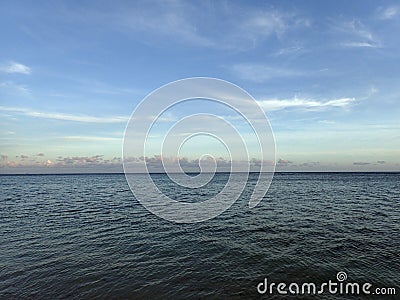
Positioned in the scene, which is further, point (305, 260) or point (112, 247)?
point (112, 247)

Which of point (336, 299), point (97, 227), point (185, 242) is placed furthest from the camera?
point (97, 227)

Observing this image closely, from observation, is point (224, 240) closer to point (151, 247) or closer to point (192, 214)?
point (151, 247)

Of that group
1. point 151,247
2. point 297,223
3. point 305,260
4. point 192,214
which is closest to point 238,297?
point 305,260

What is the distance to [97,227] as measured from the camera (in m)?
28.1

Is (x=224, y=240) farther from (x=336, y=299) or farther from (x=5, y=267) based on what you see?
(x=5, y=267)

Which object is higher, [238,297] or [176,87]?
[176,87]

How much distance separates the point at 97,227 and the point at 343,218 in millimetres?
26659

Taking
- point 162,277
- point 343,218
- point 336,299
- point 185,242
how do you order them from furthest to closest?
point 343,218
point 185,242
point 162,277
point 336,299
